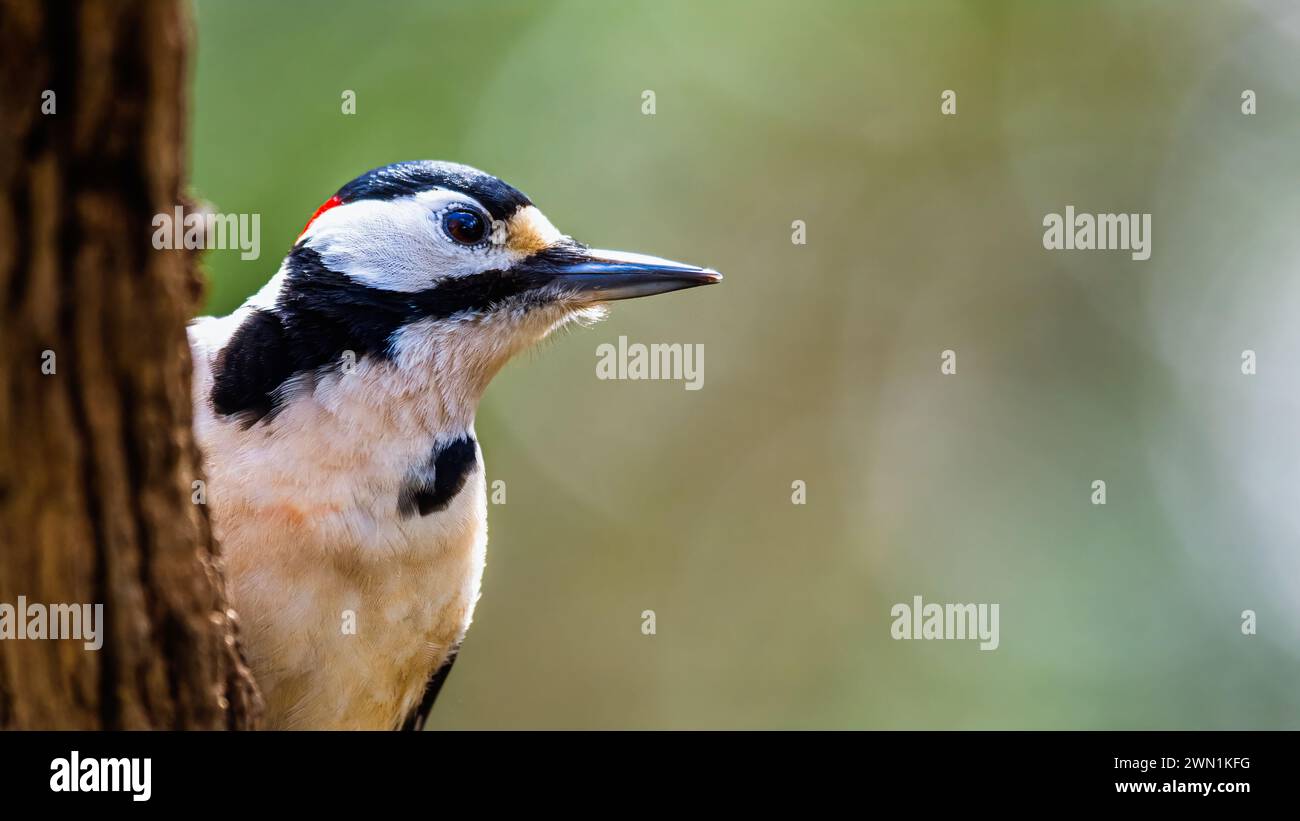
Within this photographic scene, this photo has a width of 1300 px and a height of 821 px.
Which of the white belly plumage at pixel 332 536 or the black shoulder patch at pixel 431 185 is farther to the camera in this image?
the black shoulder patch at pixel 431 185

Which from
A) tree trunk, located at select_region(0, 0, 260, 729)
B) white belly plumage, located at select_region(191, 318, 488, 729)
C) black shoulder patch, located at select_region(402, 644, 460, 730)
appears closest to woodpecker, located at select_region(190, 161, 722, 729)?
white belly plumage, located at select_region(191, 318, 488, 729)

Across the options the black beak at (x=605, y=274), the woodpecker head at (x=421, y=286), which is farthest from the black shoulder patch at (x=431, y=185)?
the black beak at (x=605, y=274)

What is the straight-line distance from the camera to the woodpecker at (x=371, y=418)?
3244mm

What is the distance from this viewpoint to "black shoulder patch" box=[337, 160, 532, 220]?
393 cm

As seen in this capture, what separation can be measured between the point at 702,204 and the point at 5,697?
27.1ft

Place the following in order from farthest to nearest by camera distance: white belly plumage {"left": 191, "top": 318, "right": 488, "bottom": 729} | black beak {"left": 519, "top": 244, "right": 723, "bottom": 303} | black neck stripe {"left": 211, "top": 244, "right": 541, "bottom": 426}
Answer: black beak {"left": 519, "top": 244, "right": 723, "bottom": 303} → black neck stripe {"left": 211, "top": 244, "right": 541, "bottom": 426} → white belly plumage {"left": 191, "top": 318, "right": 488, "bottom": 729}

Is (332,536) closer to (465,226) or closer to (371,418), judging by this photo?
(371,418)

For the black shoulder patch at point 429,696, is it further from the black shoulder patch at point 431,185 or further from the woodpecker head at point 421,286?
the black shoulder patch at point 431,185

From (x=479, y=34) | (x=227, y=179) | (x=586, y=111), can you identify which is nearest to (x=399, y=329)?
(x=227, y=179)

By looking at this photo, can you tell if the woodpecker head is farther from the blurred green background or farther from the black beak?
the blurred green background

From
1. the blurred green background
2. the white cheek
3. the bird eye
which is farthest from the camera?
the blurred green background

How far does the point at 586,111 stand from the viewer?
8.72 m

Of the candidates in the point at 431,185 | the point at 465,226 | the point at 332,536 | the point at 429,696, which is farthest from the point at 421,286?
the point at 429,696
